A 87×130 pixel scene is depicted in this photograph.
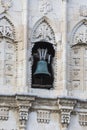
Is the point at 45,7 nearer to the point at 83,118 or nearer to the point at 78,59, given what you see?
the point at 78,59

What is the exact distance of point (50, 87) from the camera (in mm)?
19469

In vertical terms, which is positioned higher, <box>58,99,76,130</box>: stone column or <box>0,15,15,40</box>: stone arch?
<box>0,15,15,40</box>: stone arch

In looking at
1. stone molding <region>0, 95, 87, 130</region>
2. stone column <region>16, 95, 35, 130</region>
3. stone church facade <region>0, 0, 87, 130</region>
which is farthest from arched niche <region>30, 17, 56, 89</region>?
stone column <region>16, 95, 35, 130</region>

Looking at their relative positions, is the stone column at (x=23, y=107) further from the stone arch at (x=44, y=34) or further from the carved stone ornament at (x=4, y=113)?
the stone arch at (x=44, y=34)

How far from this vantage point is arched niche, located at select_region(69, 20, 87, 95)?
64.3 feet

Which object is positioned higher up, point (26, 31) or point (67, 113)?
point (26, 31)

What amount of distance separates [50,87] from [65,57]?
0.59m

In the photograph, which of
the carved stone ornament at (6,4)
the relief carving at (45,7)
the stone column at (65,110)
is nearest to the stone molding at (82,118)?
the stone column at (65,110)

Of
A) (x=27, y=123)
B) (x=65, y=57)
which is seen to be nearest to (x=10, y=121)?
(x=27, y=123)

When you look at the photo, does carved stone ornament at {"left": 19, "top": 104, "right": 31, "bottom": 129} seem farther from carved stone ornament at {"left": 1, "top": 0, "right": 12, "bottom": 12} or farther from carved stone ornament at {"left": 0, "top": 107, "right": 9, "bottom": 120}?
carved stone ornament at {"left": 1, "top": 0, "right": 12, "bottom": 12}

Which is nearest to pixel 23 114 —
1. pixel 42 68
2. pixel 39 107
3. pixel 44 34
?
pixel 39 107

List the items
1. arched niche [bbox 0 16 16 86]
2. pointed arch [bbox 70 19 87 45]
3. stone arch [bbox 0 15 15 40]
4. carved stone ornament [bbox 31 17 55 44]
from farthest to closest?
1. pointed arch [bbox 70 19 87 45]
2. carved stone ornament [bbox 31 17 55 44]
3. stone arch [bbox 0 15 15 40]
4. arched niche [bbox 0 16 16 86]

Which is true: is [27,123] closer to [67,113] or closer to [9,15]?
[67,113]

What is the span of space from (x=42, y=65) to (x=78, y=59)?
27.5 inches
